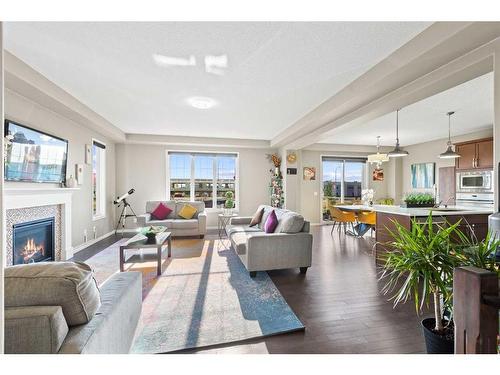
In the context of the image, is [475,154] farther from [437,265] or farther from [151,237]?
[151,237]

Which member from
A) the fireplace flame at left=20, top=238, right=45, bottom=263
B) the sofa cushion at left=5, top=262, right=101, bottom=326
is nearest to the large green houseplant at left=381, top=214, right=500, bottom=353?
the sofa cushion at left=5, top=262, right=101, bottom=326

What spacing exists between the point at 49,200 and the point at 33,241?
0.62m

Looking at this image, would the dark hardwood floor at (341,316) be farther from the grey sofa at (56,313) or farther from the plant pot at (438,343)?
the grey sofa at (56,313)

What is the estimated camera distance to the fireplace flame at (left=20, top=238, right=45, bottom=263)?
3246 mm

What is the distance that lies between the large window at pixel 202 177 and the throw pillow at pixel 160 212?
0.99 metres

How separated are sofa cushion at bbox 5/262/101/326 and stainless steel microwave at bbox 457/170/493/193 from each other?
7.24m

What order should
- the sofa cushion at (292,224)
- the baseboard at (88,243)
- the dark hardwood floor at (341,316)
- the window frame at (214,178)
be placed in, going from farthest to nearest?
1. the window frame at (214,178)
2. the baseboard at (88,243)
3. the sofa cushion at (292,224)
4. the dark hardwood floor at (341,316)

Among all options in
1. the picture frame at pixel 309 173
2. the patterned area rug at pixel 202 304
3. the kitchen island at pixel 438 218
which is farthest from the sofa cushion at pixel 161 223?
the picture frame at pixel 309 173

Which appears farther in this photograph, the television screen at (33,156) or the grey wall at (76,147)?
the grey wall at (76,147)

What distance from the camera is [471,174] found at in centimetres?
559

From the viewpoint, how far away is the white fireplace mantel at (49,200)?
2.92 metres

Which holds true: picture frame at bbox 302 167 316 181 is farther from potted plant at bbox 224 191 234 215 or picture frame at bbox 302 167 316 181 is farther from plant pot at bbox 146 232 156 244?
plant pot at bbox 146 232 156 244
